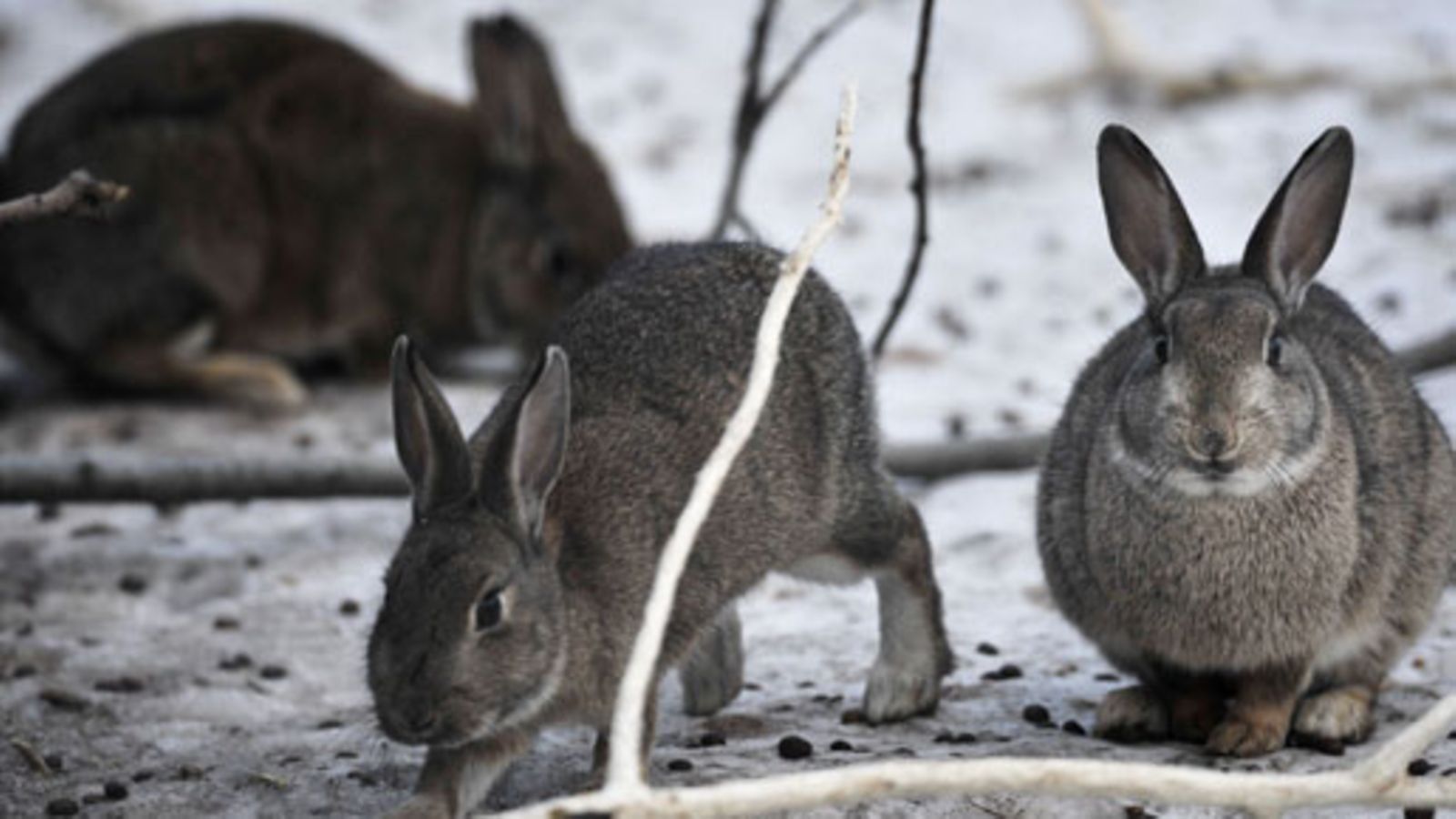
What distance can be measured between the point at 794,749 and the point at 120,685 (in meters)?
2.10

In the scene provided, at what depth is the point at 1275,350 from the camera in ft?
15.9

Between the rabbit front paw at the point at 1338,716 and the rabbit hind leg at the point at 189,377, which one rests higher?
the rabbit hind leg at the point at 189,377

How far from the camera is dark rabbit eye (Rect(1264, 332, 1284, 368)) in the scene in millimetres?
4816

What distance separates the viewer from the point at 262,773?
200 inches

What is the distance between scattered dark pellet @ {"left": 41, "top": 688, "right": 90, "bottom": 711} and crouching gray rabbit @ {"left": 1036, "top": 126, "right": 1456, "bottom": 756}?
2655mm

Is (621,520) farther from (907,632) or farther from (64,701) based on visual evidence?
(64,701)

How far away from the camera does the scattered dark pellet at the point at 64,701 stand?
5730 mm

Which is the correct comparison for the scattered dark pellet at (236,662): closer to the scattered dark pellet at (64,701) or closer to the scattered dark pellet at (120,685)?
the scattered dark pellet at (120,685)

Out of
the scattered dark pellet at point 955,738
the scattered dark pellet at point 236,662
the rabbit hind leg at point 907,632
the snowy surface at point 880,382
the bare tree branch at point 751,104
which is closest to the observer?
the scattered dark pellet at point 955,738

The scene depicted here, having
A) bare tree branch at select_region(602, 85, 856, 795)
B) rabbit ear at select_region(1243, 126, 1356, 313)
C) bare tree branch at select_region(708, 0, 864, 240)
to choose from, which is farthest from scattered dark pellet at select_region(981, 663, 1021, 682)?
Result: bare tree branch at select_region(708, 0, 864, 240)

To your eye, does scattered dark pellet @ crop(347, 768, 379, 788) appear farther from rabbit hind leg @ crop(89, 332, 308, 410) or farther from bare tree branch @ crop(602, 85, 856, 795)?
rabbit hind leg @ crop(89, 332, 308, 410)

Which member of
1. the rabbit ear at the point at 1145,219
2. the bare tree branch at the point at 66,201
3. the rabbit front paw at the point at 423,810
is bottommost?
the rabbit front paw at the point at 423,810

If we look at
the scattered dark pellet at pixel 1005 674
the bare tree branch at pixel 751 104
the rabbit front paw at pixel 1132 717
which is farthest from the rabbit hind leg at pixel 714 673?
the bare tree branch at pixel 751 104

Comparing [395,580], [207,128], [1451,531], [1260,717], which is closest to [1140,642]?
[1260,717]
